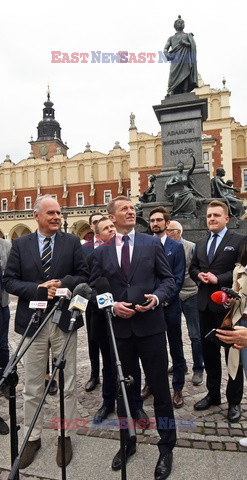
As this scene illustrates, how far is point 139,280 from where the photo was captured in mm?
2746

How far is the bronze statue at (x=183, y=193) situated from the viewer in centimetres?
870

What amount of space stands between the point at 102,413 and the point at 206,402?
1070 millimetres

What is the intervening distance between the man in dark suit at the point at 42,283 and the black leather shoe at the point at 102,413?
0.42 metres

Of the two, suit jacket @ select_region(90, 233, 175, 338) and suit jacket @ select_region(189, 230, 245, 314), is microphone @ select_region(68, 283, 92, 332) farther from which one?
suit jacket @ select_region(189, 230, 245, 314)

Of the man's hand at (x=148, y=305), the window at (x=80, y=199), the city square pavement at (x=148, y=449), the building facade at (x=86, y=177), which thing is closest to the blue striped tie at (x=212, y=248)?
the man's hand at (x=148, y=305)

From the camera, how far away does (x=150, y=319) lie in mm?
2688

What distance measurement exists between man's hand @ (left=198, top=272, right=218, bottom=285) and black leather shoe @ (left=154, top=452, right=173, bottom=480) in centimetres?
153

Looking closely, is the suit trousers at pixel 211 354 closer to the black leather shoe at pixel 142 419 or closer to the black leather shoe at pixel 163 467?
the black leather shoe at pixel 142 419

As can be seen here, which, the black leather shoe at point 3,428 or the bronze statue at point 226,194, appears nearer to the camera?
the black leather shoe at point 3,428

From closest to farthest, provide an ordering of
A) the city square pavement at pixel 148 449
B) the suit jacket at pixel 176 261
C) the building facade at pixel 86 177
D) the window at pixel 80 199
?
the city square pavement at pixel 148 449 < the suit jacket at pixel 176 261 < the building facade at pixel 86 177 < the window at pixel 80 199

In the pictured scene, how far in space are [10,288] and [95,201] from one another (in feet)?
126

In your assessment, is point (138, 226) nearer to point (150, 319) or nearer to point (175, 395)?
point (175, 395)

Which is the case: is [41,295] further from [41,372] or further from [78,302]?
[41,372]

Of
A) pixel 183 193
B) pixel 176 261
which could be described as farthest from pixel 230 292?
pixel 183 193
